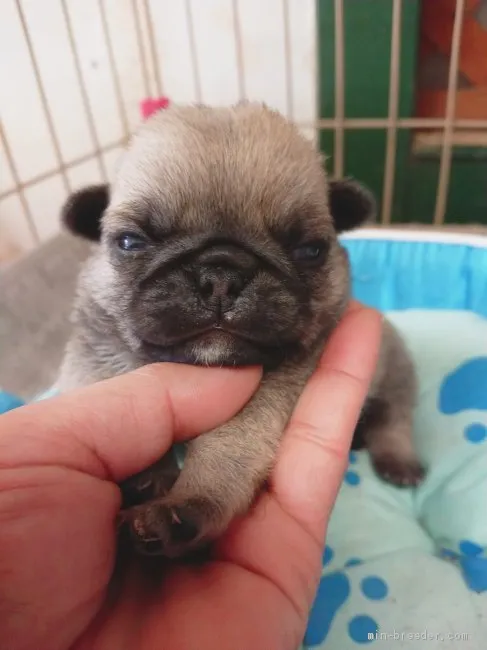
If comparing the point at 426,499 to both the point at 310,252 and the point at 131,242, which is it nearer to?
the point at 310,252

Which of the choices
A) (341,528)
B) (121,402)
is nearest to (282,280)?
(121,402)

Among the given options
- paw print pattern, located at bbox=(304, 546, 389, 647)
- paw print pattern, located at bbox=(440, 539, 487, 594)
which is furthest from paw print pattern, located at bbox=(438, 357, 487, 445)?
paw print pattern, located at bbox=(304, 546, 389, 647)

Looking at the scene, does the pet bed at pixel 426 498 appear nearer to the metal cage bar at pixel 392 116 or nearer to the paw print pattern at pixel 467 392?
the paw print pattern at pixel 467 392

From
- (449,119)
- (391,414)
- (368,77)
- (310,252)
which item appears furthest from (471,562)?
(368,77)

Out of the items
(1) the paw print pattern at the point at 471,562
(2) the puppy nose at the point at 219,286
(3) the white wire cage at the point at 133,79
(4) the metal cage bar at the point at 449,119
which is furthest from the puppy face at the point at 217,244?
(3) the white wire cage at the point at 133,79

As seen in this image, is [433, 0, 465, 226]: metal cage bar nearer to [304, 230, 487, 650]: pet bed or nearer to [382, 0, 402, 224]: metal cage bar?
[382, 0, 402, 224]: metal cage bar

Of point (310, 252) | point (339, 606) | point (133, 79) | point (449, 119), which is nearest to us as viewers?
point (310, 252)

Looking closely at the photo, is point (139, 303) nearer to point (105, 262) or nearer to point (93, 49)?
point (105, 262)
